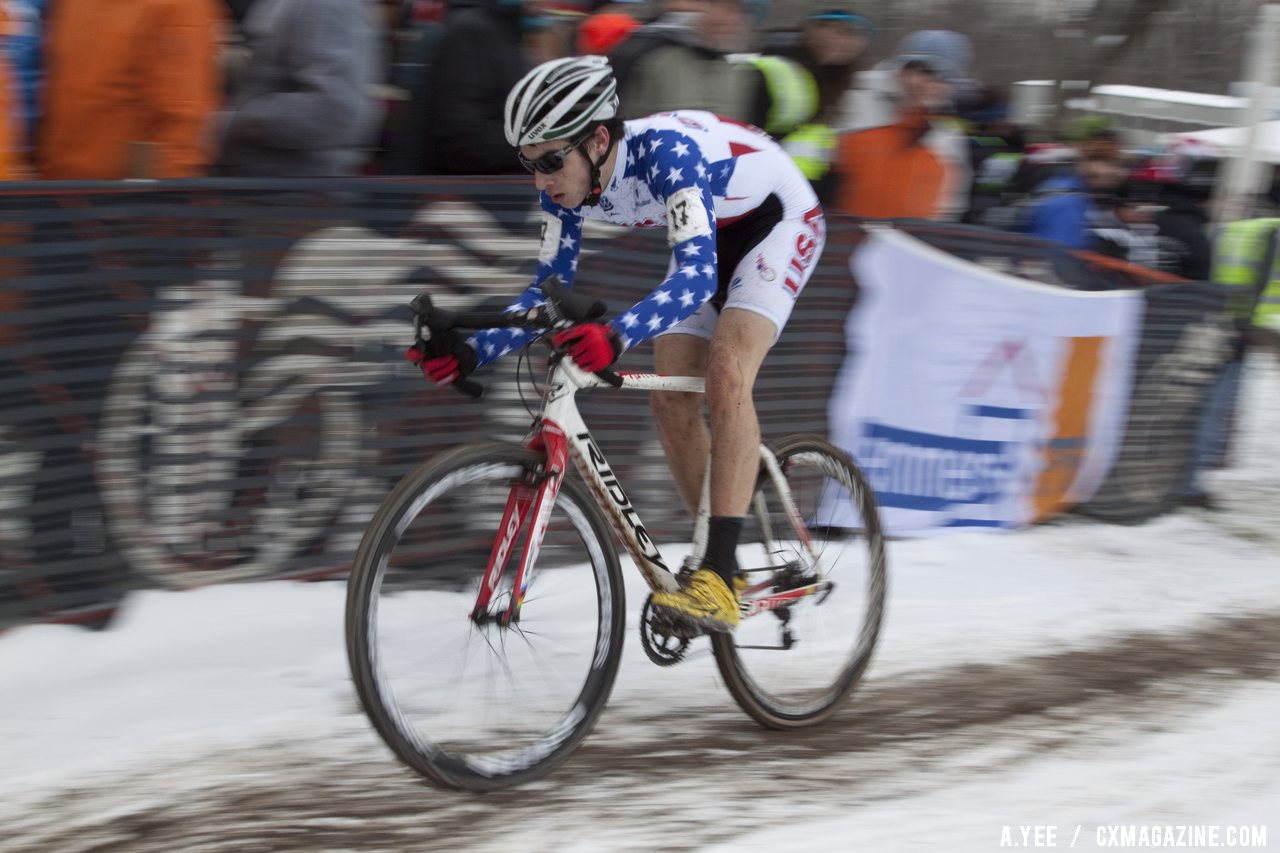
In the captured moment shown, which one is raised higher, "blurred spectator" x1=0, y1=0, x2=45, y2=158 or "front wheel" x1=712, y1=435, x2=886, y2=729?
"blurred spectator" x1=0, y1=0, x2=45, y2=158

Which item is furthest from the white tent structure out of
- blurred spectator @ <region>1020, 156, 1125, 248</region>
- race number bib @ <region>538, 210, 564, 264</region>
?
race number bib @ <region>538, 210, 564, 264</region>

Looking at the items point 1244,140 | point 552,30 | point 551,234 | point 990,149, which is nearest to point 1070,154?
point 990,149

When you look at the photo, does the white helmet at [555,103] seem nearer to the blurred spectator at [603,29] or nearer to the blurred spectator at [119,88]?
the blurred spectator at [119,88]

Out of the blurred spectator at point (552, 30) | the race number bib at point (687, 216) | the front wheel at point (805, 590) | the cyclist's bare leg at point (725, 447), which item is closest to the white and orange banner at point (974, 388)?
the blurred spectator at point (552, 30)

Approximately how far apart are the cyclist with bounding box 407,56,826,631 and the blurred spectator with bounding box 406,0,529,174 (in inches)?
54.3

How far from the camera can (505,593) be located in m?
3.36

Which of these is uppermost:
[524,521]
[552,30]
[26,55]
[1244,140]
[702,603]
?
[552,30]

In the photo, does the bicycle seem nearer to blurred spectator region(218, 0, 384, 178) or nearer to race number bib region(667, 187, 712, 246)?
race number bib region(667, 187, 712, 246)

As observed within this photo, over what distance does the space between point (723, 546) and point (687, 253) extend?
885 millimetres

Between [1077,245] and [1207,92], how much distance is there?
1017 inches

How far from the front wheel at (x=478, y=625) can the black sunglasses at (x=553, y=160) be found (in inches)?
29.4

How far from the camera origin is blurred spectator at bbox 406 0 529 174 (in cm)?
497

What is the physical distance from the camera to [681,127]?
3635 mm

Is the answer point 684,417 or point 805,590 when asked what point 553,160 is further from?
point 805,590
